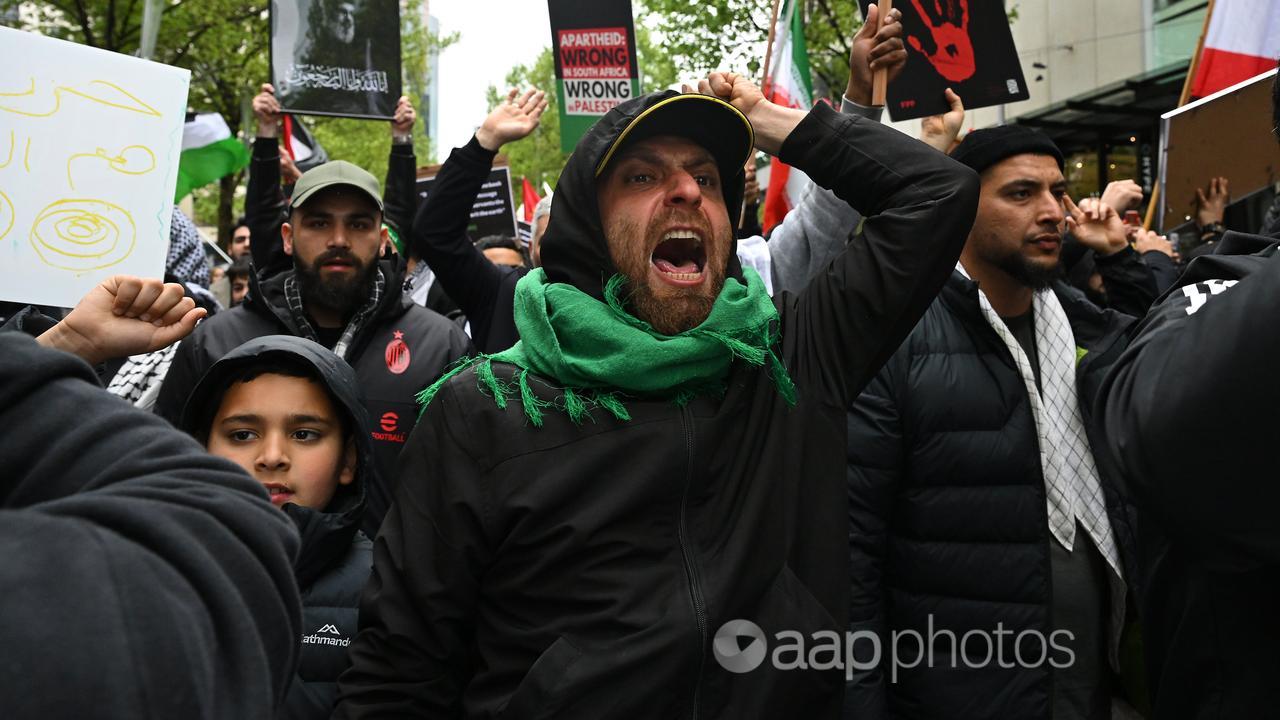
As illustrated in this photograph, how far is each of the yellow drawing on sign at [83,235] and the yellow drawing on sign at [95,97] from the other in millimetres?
244

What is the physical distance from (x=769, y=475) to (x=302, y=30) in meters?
4.43

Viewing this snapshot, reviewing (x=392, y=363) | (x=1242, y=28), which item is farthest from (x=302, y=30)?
(x=1242, y=28)

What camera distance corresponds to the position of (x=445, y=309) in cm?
638

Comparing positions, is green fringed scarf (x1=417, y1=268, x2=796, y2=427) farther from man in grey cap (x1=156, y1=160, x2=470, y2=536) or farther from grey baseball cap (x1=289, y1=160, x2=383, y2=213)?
grey baseball cap (x1=289, y1=160, x2=383, y2=213)

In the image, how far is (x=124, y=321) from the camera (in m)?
2.04

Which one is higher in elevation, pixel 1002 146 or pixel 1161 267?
pixel 1002 146

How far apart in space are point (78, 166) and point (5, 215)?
21cm

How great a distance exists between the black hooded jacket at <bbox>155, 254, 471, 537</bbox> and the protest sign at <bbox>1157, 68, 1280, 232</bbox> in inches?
135

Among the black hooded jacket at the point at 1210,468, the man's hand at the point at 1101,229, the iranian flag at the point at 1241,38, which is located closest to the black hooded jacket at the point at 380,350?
the black hooded jacket at the point at 1210,468

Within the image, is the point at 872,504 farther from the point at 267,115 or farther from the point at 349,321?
the point at 267,115

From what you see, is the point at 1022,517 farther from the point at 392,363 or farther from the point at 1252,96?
the point at 1252,96

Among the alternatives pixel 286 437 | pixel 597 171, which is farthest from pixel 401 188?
pixel 597 171

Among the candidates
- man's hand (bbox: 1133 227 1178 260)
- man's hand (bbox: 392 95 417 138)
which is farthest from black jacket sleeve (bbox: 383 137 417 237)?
man's hand (bbox: 1133 227 1178 260)

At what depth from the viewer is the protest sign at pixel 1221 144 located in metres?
4.62
